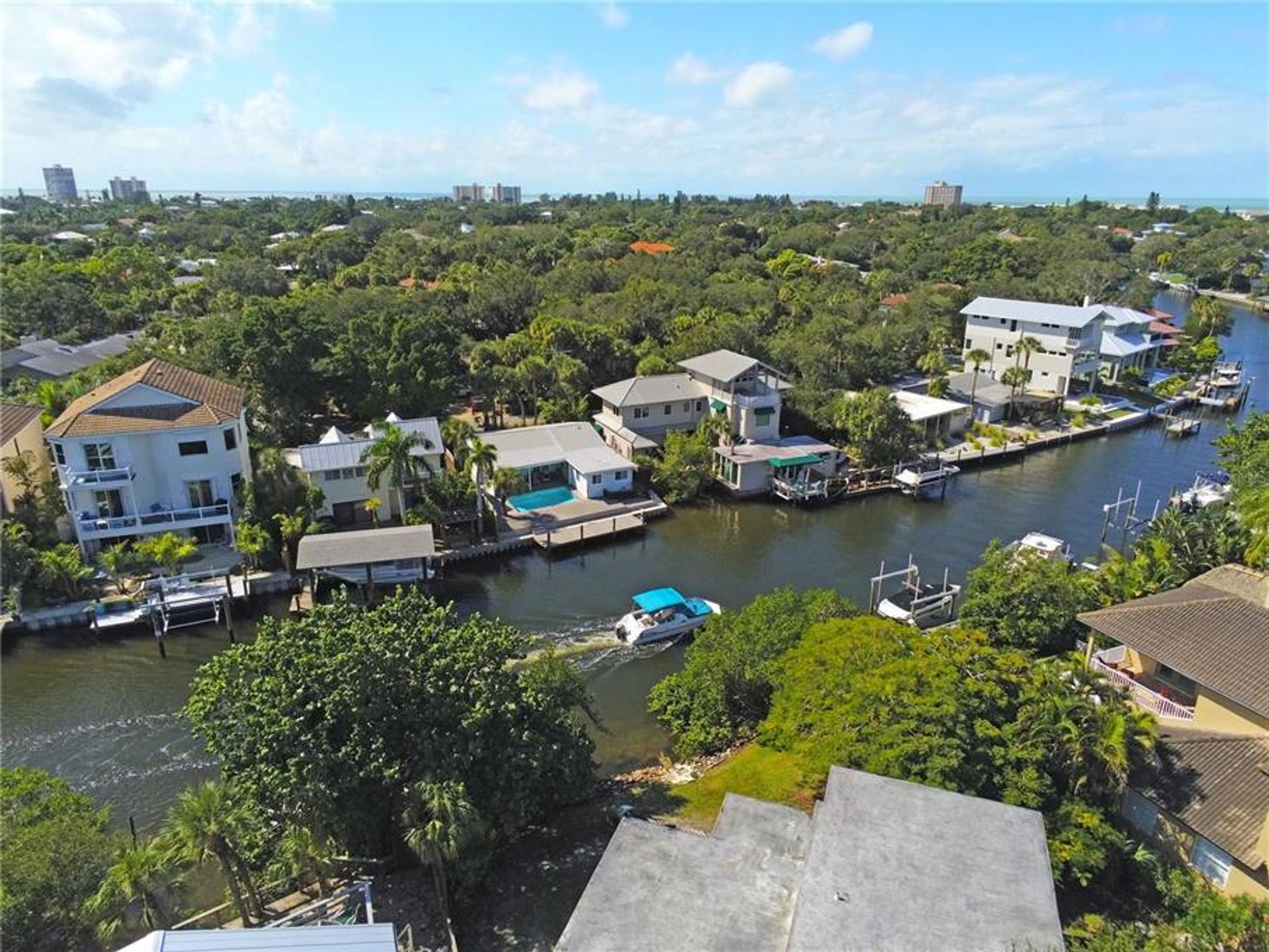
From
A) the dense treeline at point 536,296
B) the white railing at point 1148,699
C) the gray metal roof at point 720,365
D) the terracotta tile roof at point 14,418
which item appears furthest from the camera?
the dense treeline at point 536,296

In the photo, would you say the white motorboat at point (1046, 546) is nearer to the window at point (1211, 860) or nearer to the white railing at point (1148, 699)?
the white railing at point (1148, 699)

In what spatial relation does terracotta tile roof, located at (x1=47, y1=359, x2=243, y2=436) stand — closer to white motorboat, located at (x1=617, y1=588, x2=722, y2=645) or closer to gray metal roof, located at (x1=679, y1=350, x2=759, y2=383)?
white motorboat, located at (x1=617, y1=588, x2=722, y2=645)

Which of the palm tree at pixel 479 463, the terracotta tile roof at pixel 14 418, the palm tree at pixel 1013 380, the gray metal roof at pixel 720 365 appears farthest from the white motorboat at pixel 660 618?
the palm tree at pixel 1013 380

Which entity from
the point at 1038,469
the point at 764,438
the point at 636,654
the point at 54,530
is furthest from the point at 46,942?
the point at 1038,469

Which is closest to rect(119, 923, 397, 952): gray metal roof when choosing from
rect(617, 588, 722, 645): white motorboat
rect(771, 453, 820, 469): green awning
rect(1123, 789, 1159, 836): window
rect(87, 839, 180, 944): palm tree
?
rect(87, 839, 180, 944): palm tree

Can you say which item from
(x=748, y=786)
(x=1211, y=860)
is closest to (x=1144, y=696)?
(x=1211, y=860)

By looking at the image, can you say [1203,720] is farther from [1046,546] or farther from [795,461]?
[795,461]
